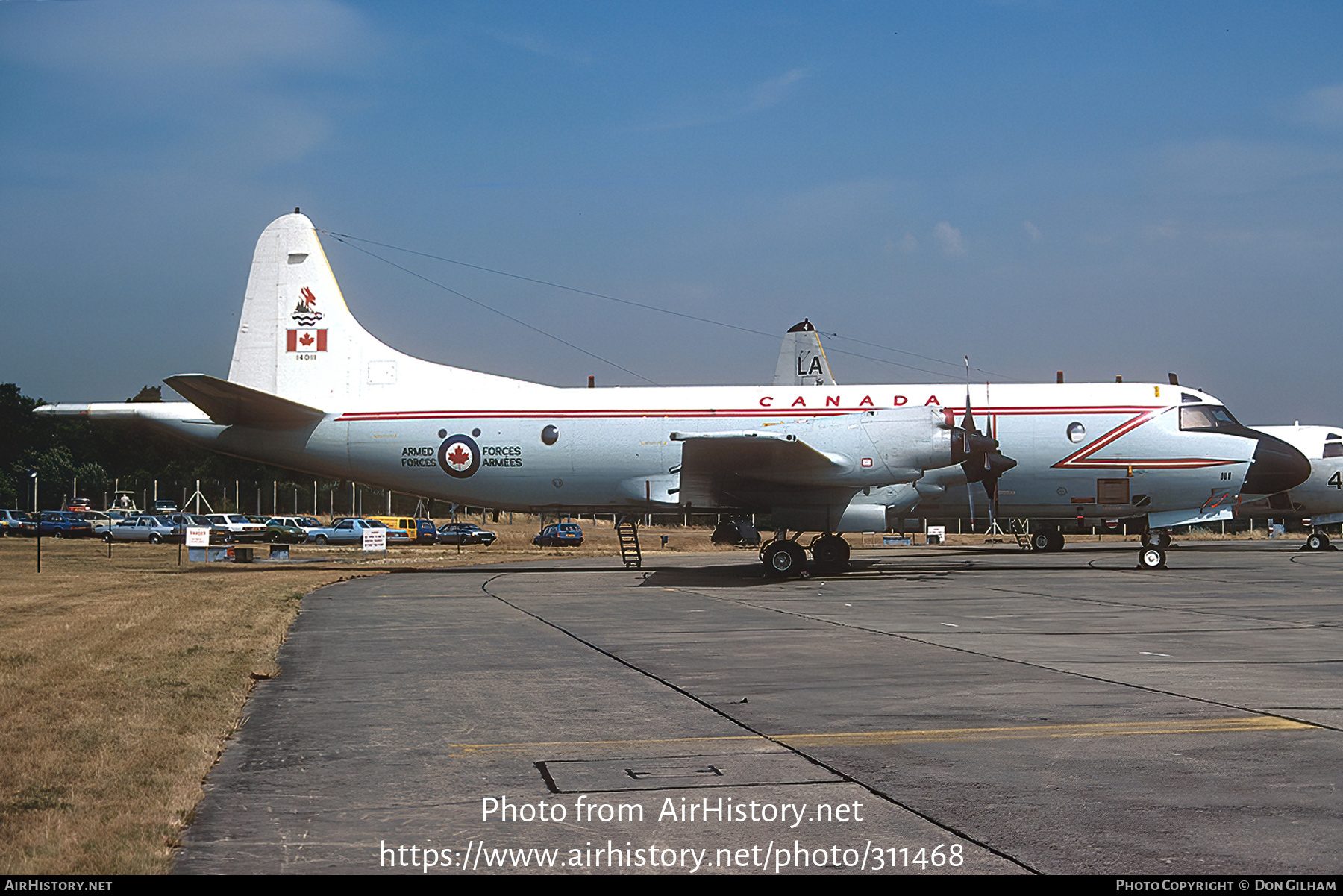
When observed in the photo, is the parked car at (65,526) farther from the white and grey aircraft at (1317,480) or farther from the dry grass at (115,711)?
the white and grey aircraft at (1317,480)

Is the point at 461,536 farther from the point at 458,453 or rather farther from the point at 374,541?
the point at 458,453

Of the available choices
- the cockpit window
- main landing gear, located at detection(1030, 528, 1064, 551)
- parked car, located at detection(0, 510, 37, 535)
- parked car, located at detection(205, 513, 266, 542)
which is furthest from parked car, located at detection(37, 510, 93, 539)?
the cockpit window

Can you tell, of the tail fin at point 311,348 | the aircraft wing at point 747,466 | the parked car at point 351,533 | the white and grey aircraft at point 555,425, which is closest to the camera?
the aircraft wing at point 747,466

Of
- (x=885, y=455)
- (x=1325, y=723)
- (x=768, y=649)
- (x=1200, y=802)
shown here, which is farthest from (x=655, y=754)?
(x=885, y=455)

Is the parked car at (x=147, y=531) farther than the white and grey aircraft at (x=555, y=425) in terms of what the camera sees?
Yes

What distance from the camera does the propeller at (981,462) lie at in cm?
2630

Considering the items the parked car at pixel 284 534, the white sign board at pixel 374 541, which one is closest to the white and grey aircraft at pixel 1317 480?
the white sign board at pixel 374 541

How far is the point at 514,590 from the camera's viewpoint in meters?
23.7

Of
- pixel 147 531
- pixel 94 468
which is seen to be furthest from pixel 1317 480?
pixel 94 468

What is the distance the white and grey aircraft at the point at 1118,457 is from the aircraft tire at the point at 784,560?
4.31 meters

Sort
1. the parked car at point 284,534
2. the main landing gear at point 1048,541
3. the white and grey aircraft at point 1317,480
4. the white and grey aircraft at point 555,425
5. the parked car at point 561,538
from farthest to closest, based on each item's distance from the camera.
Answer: the parked car at point 284,534 < the parked car at point 561,538 < the main landing gear at point 1048,541 < the white and grey aircraft at point 1317,480 < the white and grey aircraft at point 555,425

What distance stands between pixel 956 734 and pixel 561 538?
170ft

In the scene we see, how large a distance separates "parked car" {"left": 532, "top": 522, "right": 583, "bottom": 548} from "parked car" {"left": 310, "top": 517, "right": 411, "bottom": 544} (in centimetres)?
819

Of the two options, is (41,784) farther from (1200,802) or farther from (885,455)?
(885,455)
